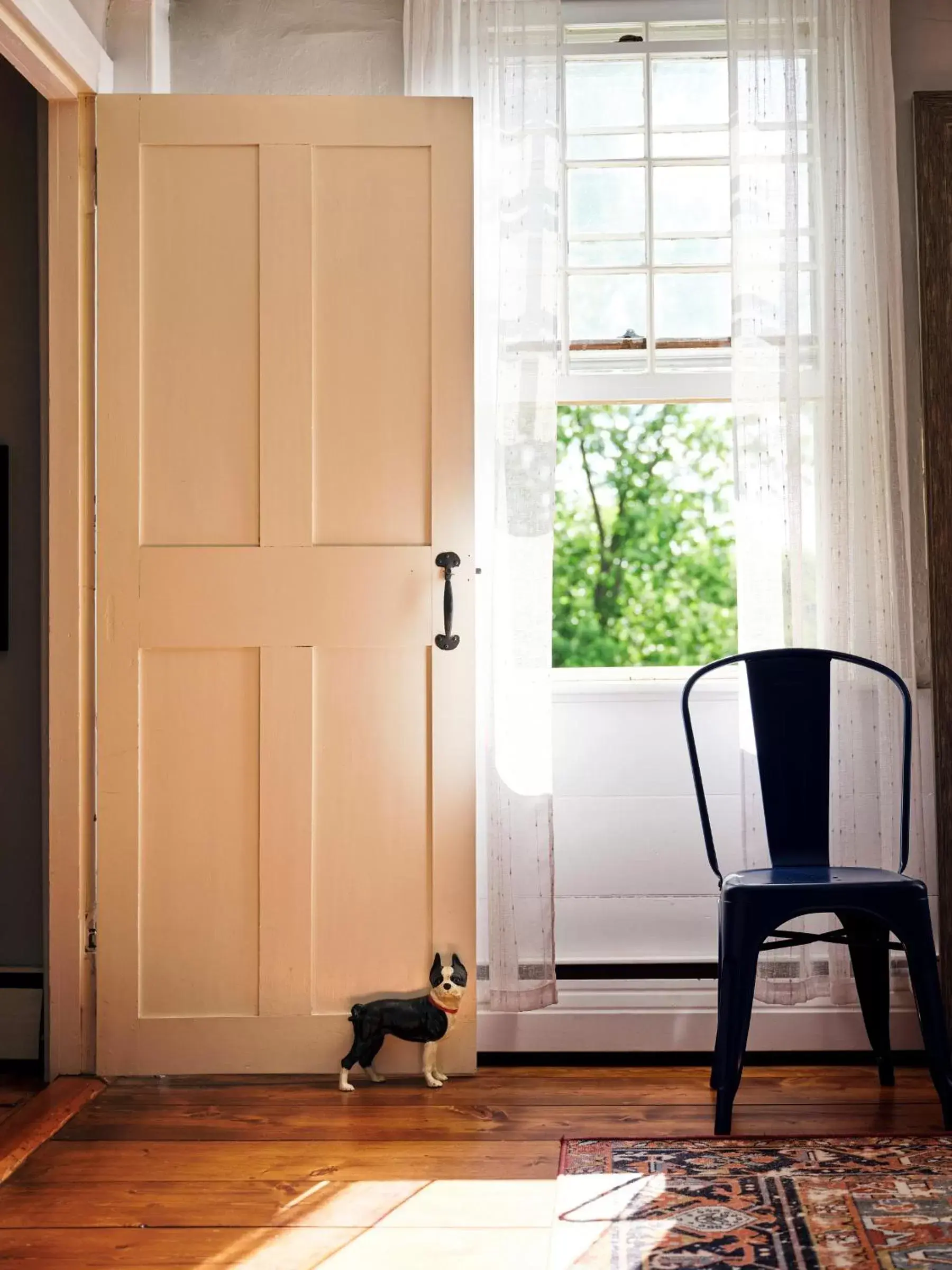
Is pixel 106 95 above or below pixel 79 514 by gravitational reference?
above

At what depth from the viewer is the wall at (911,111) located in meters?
2.79

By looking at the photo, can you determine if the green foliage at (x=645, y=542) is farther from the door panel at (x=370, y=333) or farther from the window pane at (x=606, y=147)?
the door panel at (x=370, y=333)

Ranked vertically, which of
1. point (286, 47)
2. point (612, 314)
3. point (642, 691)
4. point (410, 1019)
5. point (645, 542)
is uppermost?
point (286, 47)

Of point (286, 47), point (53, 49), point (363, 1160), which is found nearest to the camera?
point (363, 1160)

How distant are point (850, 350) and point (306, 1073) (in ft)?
7.15

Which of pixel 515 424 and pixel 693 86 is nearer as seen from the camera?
pixel 515 424

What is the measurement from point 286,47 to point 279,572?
1.40 m

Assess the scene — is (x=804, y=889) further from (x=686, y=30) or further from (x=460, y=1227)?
(x=686, y=30)

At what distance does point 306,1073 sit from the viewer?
260 cm

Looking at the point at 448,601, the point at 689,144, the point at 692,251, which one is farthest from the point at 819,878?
the point at 689,144

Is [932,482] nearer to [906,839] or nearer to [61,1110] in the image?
[906,839]

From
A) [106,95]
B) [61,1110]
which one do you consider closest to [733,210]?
[106,95]

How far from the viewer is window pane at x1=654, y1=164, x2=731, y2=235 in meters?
2.92

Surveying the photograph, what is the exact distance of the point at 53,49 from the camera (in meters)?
2.41
